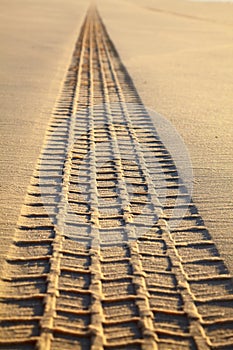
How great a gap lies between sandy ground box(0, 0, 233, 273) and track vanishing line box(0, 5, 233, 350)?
0.50 ft

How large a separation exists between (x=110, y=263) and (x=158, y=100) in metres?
4.04

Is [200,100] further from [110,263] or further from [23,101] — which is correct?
[110,263]

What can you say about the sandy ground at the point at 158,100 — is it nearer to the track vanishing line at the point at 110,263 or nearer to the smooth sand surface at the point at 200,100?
the smooth sand surface at the point at 200,100

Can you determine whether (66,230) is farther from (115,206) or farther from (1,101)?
(1,101)

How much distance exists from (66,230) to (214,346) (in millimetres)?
1298

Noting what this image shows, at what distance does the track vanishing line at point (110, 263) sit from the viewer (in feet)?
7.41

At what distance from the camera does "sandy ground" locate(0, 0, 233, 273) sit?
139 inches

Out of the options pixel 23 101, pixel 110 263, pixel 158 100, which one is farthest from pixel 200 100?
pixel 110 263

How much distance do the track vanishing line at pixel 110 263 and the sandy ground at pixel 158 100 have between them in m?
0.15

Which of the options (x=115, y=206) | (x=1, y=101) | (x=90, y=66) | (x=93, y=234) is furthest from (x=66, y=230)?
(x=90, y=66)

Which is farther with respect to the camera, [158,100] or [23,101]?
[158,100]

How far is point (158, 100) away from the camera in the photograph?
6406mm

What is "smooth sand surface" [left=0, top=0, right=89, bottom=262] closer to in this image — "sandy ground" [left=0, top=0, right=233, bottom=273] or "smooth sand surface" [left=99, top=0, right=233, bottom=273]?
"sandy ground" [left=0, top=0, right=233, bottom=273]

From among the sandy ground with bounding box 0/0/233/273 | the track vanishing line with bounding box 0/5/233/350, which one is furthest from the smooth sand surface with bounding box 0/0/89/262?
the track vanishing line with bounding box 0/5/233/350
